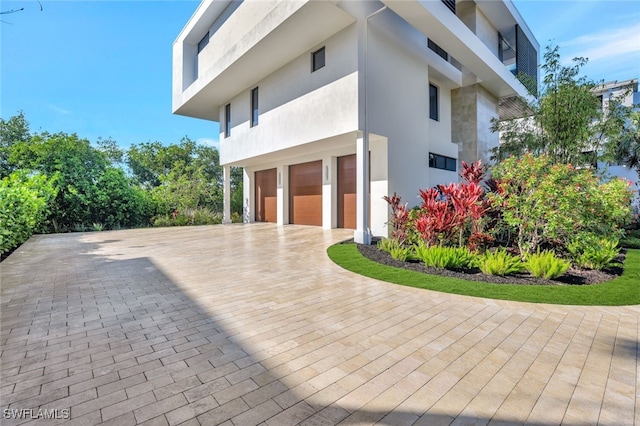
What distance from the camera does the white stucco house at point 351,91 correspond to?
9.22 m

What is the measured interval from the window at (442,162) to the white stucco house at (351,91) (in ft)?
0.15

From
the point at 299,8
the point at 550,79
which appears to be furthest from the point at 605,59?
the point at 299,8

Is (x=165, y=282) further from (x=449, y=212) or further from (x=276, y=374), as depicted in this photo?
(x=449, y=212)

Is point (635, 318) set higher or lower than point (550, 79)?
lower

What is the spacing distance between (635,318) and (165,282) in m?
6.87

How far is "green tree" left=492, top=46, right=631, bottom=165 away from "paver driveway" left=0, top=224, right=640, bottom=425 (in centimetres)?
738

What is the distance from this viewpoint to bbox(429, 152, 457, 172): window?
1230 cm

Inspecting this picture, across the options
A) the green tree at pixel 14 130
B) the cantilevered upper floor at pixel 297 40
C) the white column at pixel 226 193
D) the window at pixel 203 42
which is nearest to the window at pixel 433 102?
the cantilevered upper floor at pixel 297 40

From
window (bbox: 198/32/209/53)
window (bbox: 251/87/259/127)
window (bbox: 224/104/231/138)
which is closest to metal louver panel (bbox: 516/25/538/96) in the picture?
window (bbox: 251/87/259/127)

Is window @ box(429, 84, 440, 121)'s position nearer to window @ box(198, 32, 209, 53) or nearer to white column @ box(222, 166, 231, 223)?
white column @ box(222, 166, 231, 223)

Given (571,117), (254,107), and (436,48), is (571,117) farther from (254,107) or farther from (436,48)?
(254,107)

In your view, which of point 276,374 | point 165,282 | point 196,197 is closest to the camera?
point 276,374

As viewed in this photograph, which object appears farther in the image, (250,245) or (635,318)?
(250,245)

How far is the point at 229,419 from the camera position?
6.51 feet
